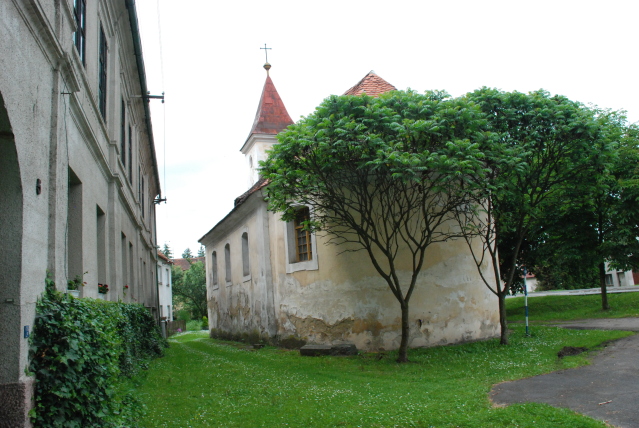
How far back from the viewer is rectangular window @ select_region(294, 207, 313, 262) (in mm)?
15167

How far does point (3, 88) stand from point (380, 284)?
10.5 m

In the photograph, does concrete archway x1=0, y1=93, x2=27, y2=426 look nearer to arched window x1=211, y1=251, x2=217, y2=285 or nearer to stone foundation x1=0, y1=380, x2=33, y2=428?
stone foundation x1=0, y1=380, x2=33, y2=428

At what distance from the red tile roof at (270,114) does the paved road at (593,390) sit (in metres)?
22.8

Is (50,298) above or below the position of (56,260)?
below

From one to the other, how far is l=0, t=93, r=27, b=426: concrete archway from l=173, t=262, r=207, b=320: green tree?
51.5 m

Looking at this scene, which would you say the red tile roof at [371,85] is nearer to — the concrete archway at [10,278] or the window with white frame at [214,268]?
the concrete archway at [10,278]

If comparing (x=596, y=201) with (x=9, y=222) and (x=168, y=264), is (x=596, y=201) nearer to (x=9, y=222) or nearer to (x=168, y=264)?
(x=9, y=222)

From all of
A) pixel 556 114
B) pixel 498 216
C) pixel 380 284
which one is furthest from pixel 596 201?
pixel 380 284

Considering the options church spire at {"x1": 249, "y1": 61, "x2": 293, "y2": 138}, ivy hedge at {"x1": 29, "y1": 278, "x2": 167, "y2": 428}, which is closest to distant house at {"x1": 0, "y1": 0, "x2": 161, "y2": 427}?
A: ivy hedge at {"x1": 29, "y1": 278, "x2": 167, "y2": 428}

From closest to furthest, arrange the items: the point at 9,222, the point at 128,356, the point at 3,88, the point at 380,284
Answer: the point at 3,88, the point at 9,222, the point at 128,356, the point at 380,284

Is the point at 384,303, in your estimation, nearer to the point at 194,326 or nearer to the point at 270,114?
the point at 270,114

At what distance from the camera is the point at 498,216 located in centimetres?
1438

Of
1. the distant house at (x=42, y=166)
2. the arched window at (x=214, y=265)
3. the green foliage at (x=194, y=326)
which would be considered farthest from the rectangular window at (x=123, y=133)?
the green foliage at (x=194, y=326)

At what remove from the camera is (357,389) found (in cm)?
837
